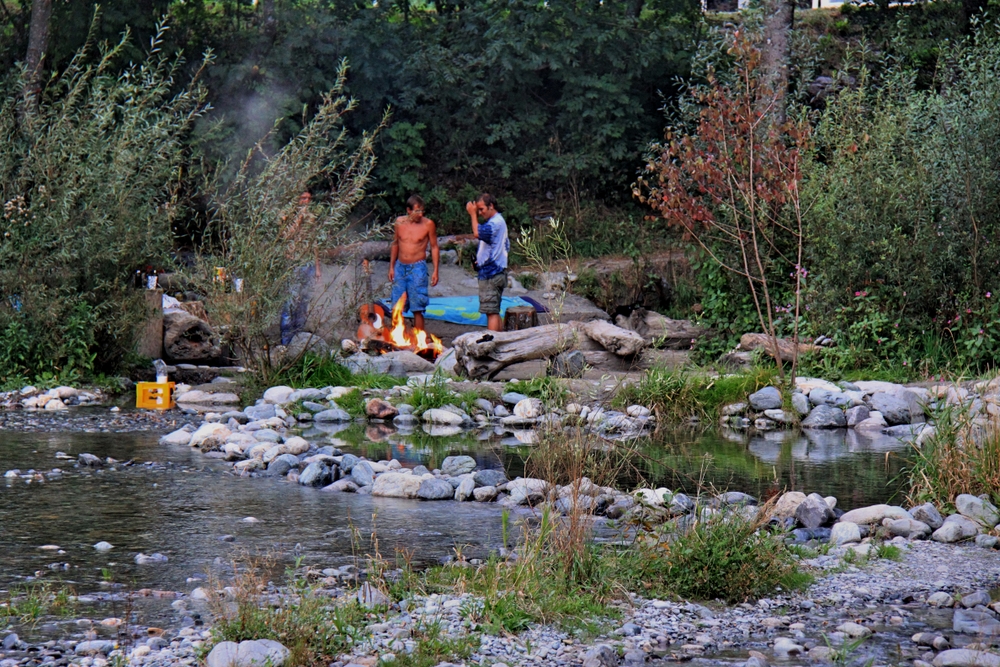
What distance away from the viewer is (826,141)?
1329 centimetres

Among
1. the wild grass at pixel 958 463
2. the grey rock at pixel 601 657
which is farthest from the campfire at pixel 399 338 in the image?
the grey rock at pixel 601 657

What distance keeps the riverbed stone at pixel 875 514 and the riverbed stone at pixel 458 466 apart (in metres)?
2.41

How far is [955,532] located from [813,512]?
2.37ft

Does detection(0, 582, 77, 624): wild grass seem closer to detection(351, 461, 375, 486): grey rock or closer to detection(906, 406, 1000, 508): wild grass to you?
detection(351, 461, 375, 486): grey rock

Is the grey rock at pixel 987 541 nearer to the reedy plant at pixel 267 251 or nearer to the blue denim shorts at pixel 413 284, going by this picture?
the reedy plant at pixel 267 251

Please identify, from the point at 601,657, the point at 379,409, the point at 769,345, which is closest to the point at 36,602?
the point at 601,657

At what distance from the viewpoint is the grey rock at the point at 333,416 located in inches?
396

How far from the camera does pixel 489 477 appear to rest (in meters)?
6.94

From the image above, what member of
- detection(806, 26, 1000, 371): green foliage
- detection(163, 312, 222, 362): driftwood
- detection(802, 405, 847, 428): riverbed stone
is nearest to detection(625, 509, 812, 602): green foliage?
detection(802, 405, 847, 428): riverbed stone

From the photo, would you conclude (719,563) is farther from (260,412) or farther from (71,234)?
(71,234)

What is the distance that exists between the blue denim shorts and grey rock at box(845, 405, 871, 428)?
18.5 feet

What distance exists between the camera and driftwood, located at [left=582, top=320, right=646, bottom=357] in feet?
36.9

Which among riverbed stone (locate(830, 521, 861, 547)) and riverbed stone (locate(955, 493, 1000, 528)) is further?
riverbed stone (locate(955, 493, 1000, 528))

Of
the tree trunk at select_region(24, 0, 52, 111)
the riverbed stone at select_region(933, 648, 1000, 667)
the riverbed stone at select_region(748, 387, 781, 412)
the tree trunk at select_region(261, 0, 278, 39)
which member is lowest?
the riverbed stone at select_region(748, 387, 781, 412)
